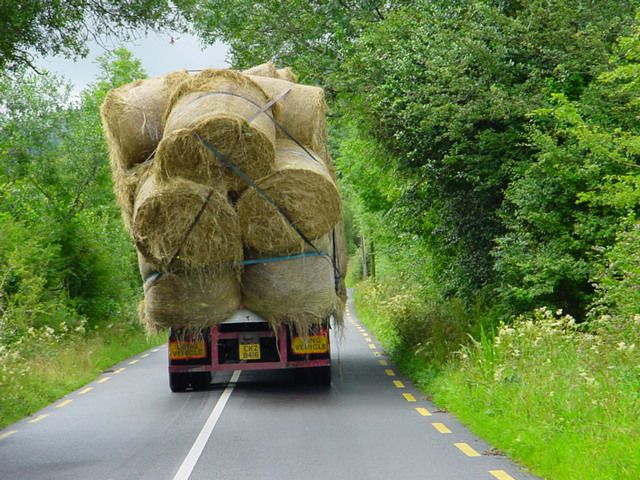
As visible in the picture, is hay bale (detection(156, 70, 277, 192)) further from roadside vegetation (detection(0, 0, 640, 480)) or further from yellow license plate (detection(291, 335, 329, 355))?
yellow license plate (detection(291, 335, 329, 355))

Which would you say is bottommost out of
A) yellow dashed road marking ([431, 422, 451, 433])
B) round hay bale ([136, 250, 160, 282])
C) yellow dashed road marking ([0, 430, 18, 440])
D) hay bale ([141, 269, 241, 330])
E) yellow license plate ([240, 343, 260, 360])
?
yellow dashed road marking ([431, 422, 451, 433])

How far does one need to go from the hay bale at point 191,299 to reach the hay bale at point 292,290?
260 millimetres

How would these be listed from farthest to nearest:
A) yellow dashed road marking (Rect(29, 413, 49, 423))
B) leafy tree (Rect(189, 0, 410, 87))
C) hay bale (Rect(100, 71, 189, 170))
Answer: leafy tree (Rect(189, 0, 410, 87)), yellow dashed road marking (Rect(29, 413, 49, 423)), hay bale (Rect(100, 71, 189, 170))

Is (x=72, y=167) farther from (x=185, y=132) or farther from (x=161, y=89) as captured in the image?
(x=185, y=132)

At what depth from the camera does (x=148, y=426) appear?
10688 mm

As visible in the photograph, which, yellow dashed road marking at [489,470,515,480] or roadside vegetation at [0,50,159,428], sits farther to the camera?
roadside vegetation at [0,50,159,428]

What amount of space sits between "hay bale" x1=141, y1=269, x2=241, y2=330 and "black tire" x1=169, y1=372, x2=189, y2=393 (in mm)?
2088

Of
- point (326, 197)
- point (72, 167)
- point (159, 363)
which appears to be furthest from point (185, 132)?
point (72, 167)

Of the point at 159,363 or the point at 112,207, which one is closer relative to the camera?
the point at 159,363

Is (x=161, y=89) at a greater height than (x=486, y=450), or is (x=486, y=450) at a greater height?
(x=161, y=89)

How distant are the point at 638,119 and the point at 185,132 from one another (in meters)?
7.33

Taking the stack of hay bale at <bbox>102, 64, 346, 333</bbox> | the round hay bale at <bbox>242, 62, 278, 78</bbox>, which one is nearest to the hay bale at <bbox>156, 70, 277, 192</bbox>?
the stack of hay bale at <bbox>102, 64, 346, 333</bbox>

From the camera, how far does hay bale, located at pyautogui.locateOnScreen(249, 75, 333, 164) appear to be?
11.8 metres

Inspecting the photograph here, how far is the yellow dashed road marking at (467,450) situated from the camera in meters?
8.36
